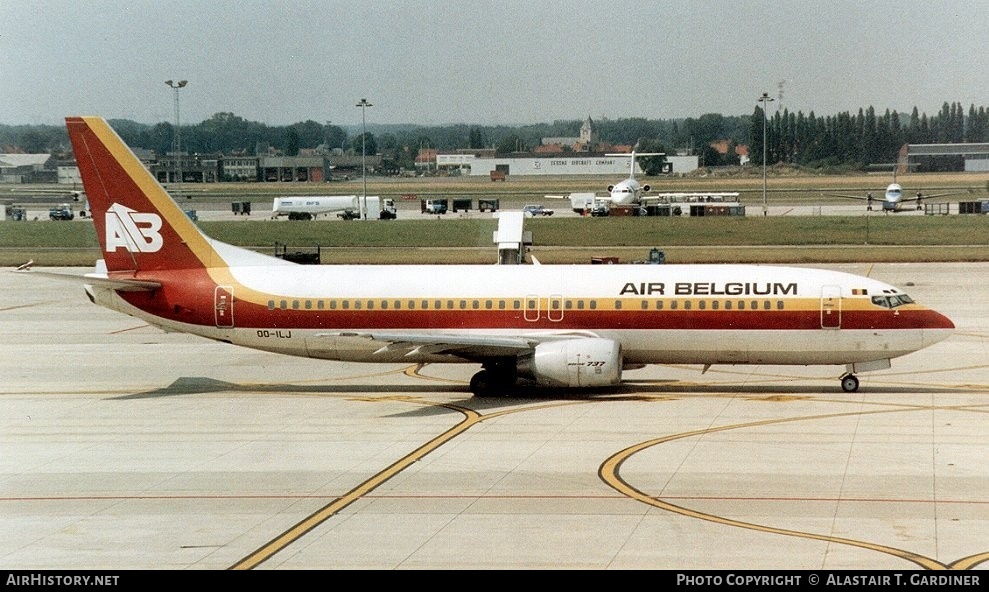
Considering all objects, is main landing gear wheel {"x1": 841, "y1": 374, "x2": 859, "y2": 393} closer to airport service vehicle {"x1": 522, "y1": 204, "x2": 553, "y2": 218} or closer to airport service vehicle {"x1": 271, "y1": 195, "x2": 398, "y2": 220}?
airport service vehicle {"x1": 522, "y1": 204, "x2": 553, "y2": 218}

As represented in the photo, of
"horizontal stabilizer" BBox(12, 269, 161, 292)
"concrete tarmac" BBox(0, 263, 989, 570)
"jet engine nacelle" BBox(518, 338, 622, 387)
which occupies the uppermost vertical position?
"horizontal stabilizer" BBox(12, 269, 161, 292)

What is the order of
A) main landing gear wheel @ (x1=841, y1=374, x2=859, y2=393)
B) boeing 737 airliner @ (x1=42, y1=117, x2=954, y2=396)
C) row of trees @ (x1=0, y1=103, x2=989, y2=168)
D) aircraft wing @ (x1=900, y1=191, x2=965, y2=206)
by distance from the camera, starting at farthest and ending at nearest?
1. aircraft wing @ (x1=900, y1=191, x2=965, y2=206)
2. row of trees @ (x1=0, y1=103, x2=989, y2=168)
3. main landing gear wheel @ (x1=841, y1=374, x2=859, y2=393)
4. boeing 737 airliner @ (x1=42, y1=117, x2=954, y2=396)

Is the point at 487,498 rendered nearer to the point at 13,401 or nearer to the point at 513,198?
the point at 13,401

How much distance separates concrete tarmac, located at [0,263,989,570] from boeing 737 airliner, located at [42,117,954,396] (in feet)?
4.85

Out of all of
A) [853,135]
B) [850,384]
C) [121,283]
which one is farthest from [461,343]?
[853,135]

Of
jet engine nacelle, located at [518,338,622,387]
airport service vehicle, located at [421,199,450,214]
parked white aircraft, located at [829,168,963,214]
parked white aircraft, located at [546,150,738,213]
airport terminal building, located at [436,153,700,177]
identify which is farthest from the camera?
airport service vehicle, located at [421,199,450,214]

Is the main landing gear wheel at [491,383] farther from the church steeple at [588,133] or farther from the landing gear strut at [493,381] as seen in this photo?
the church steeple at [588,133]

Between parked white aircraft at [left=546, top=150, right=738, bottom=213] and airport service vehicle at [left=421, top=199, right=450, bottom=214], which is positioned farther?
airport service vehicle at [left=421, top=199, right=450, bottom=214]

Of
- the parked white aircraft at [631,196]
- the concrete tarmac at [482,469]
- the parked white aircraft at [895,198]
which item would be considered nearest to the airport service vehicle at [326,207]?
the parked white aircraft at [631,196]

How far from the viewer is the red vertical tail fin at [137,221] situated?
129 ft

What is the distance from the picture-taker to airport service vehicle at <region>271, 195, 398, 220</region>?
132 m

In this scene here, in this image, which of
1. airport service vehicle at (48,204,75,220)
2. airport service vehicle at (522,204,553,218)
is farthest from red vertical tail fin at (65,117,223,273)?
airport service vehicle at (522,204,553,218)

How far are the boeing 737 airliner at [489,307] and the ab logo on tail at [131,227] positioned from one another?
0.12 feet

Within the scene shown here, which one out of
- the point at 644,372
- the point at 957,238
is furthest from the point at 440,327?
the point at 957,238
